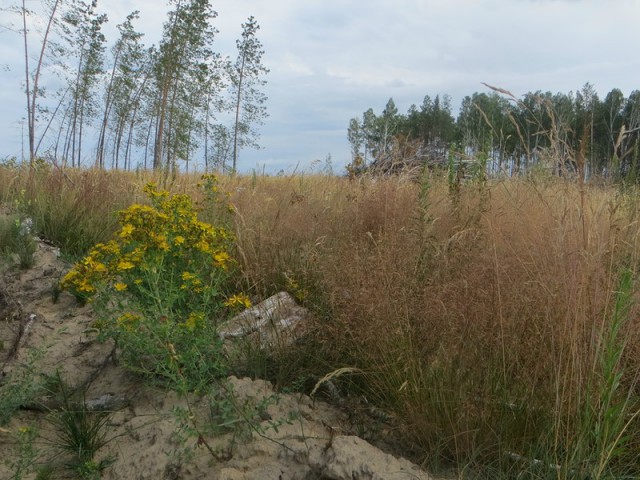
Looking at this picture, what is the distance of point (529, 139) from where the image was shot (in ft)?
8.51

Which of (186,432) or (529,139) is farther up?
(529,139)

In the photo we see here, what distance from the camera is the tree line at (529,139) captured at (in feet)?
7.59

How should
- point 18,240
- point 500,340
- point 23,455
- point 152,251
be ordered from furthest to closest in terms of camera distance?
point 18,240, point 152,251, point 23,455, point 500,340

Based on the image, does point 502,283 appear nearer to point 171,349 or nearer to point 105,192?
point 171,349

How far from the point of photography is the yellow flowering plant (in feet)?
8.35

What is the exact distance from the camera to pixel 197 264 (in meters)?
3.07

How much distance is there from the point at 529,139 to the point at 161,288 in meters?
1.96

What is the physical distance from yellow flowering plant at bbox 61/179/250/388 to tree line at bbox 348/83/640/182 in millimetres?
1458

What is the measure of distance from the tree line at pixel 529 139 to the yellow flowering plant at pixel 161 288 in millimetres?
1458

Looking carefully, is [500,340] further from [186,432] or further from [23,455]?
[23,455]

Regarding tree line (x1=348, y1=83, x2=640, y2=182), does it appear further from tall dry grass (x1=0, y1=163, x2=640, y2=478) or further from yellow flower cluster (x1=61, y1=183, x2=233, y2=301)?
yellow flower cluster (x1=61, y1=183, x2=233, y2=301)

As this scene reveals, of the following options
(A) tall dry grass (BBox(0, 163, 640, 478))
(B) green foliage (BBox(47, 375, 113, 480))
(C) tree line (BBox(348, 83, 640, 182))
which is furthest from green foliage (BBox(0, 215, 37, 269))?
(C) tree line (BBox(348, 83, 640, 182))

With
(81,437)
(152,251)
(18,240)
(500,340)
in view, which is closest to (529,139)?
(500,340)

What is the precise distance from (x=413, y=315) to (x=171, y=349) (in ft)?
3.63
